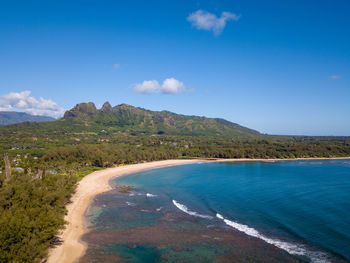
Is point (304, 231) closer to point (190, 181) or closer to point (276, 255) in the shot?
point (276, 255)

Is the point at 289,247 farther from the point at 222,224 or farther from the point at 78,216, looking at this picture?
the point at 78,216

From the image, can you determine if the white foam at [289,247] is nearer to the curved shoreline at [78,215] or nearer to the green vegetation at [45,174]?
the curved shoreline at [78,215]

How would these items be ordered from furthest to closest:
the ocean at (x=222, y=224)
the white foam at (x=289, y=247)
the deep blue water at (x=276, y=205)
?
1. the deep blue water at (x=276, y=205)
2. the ocean at (x=222, y=224)
3. the white foam at (x=289, y=247)

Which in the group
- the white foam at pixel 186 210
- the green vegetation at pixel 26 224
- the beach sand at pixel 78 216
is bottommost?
the beach sand at pixel 78 216

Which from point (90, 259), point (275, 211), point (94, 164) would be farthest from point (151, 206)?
point (94, 164)

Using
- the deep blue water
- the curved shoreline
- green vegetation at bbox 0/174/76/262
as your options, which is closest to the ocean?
the deep blue water

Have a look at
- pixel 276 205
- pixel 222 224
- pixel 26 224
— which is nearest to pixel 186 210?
pixel 222 224

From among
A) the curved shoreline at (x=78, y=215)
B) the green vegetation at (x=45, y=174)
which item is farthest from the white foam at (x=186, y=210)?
the green vegetation at (x=45, y=174)

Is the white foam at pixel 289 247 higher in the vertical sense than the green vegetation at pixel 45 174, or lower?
lower
